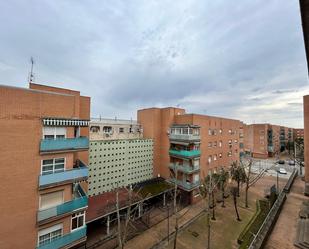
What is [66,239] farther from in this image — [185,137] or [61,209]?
[185,137]

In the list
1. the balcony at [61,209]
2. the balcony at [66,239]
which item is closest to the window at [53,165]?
the balcony at [61,209]

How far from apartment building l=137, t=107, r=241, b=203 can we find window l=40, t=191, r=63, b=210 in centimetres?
1342

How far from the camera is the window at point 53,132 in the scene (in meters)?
11.9

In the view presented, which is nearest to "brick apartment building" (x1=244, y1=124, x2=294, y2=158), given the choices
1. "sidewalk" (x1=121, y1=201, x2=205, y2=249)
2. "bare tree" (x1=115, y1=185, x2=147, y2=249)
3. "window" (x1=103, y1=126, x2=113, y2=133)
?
"sidewalk" (x1=121, y1=201, x2=205, y2=249)

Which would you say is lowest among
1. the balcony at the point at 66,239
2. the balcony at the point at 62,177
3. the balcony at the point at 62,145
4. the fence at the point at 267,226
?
the fence at the point at 267,226

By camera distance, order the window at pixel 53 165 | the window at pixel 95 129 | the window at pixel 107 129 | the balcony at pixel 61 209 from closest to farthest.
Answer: the balcony at pixel 61 209 < the window at pixel 53 165 < the window at pixel 95 129 < the window at pixel 107 129

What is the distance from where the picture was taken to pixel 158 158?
25875 mm

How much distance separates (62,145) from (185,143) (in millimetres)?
15151

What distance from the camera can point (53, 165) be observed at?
12.0m

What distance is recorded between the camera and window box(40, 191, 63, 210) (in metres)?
11.6

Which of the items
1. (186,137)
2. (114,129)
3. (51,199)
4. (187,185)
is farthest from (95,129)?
(187,185)

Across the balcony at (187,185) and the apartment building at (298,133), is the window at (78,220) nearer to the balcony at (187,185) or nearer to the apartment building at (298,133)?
the balcony at (187,185)

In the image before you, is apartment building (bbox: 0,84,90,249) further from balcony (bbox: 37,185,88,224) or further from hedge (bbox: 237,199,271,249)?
hedge (bbox: 237,199,271,249)

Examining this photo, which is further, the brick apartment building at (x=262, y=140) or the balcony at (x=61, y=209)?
the brick apartment building at (x=262, y=140)
